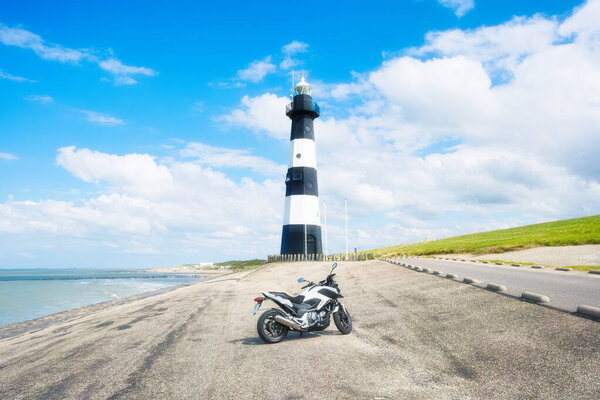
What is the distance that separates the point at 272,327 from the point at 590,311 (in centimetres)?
662

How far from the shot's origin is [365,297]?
14383mm

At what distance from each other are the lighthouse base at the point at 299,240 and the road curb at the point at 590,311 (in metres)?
30.6

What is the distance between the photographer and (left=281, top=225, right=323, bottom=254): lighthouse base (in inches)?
1490

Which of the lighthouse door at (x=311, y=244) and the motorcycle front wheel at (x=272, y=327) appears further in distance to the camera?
the lighthouse door at (x=311, y=244)

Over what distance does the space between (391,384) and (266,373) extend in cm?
210

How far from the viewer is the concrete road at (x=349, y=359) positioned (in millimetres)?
5414

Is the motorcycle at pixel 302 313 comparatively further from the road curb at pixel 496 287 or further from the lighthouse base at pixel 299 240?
the lighthouse base at pixel 299 240

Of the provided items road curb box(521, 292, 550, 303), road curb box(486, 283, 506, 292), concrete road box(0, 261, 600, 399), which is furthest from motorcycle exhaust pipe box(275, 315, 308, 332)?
road curb box(486, 283, 506, 292)

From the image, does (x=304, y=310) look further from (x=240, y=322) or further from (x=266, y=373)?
(x=240, y=322)

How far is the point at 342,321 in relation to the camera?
29.4 ft

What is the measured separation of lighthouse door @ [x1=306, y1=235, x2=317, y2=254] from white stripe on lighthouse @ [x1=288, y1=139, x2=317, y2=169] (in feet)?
25.2

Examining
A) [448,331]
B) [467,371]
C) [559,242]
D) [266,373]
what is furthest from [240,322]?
[559,242]

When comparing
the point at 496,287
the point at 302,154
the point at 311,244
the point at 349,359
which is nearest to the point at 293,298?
the point at 349,359

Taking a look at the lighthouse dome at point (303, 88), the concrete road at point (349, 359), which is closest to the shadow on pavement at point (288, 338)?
the concrete road at point (349, 359)
